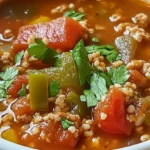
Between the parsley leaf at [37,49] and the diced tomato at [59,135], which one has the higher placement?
the parsley leaf at [37,49]

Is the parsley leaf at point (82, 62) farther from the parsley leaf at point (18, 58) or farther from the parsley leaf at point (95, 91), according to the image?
the parsley leaf at point (18, 58)

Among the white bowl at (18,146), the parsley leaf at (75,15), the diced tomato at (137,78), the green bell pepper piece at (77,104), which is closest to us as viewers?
the white bowl at (18,146)

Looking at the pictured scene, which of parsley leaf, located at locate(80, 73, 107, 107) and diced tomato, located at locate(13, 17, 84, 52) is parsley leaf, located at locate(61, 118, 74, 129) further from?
diced tomato, located at locate(13, 17, 84, 52)

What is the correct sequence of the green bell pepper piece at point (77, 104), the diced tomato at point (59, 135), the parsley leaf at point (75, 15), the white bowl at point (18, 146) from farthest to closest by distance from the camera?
the parsley leaf at point (75, 15) → the green bell pepper piece at point (77, 104) → the diced tomato at point (59, 135) → the white bowl at point (18, 146)

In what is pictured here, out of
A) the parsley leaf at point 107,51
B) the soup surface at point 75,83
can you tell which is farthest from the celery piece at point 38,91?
the parsley leaf at point 107,51

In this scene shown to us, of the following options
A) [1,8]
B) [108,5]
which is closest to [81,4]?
[108,5]

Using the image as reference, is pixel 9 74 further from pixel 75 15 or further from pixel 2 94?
pixel 75 15

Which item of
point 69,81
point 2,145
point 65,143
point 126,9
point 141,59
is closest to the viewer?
point 2,145

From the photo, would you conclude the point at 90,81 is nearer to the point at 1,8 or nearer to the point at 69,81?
the point at 69,81
